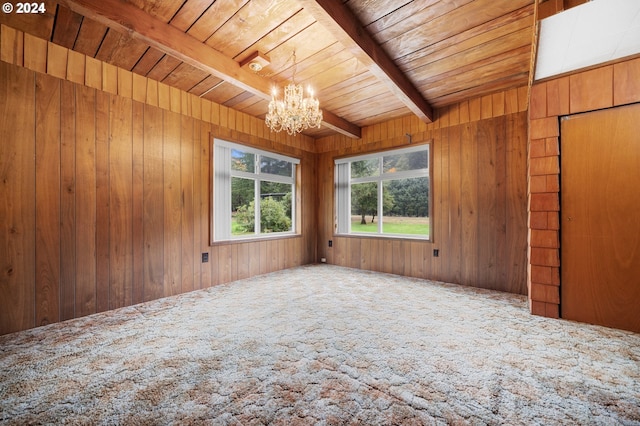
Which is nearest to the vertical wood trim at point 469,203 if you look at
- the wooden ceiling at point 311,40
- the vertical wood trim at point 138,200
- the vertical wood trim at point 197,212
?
the wooden ceiling at point 311,40

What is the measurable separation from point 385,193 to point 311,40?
2921 millimetres

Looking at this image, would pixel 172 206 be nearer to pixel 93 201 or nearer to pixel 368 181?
pixel 93 201

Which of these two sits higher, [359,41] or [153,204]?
[359,41]

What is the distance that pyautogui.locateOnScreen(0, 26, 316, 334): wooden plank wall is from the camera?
232cm

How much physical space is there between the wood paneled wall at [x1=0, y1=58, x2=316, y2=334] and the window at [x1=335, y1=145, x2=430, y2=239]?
2480mm

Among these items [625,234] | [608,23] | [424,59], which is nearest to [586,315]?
[625,234]

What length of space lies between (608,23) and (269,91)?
291 cm

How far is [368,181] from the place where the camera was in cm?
493

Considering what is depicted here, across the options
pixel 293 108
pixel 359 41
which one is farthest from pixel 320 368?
pixel 359 41

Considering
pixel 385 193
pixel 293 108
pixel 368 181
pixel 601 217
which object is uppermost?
pixel 293 108

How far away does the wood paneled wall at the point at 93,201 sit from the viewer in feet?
7.61

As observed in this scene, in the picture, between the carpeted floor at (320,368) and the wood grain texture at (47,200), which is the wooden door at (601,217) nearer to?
the carpeted floor at (320,368)

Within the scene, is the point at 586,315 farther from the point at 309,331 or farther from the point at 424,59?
the point at 424,59

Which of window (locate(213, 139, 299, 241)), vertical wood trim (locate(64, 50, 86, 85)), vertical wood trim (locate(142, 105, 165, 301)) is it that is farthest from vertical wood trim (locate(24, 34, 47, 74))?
window (locate(213, 139, 299, 241))
